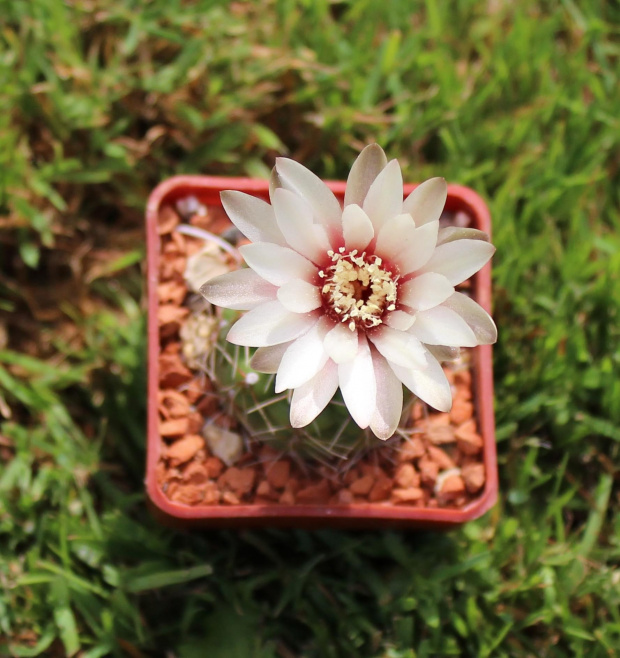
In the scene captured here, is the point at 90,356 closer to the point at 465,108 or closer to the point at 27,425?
the point at 27,425

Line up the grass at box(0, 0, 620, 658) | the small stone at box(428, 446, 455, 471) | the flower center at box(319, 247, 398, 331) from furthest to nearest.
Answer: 1. the grass at box(0, 0, 620, 658)
2. the small stone at box(428, 446, 455, 471)
3. the flower center at box(319, 247, 398, 331)

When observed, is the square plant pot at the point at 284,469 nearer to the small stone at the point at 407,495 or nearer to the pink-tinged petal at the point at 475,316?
the small stone at the point at 407,495

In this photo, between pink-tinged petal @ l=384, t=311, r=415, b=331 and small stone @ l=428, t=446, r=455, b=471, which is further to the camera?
small stone @ l=428, t=446, r=455, b=471

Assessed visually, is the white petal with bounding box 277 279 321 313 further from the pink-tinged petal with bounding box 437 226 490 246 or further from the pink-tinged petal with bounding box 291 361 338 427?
the pink-tinged petal with bounding box 437 226 490 246

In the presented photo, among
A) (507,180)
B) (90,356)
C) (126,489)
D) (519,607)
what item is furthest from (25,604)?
(507,180)

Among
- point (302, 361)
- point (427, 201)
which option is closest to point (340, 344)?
point (302, 361)

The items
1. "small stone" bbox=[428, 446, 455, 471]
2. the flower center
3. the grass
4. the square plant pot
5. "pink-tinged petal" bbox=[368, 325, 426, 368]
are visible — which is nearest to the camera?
"pink-tinged petal" bbox=[368, 325, 426, 368]

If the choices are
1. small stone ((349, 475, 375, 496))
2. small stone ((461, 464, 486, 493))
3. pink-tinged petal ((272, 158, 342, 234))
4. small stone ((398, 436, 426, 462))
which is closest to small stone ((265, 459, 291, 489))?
small stone ((349, 475, 375, 496))
